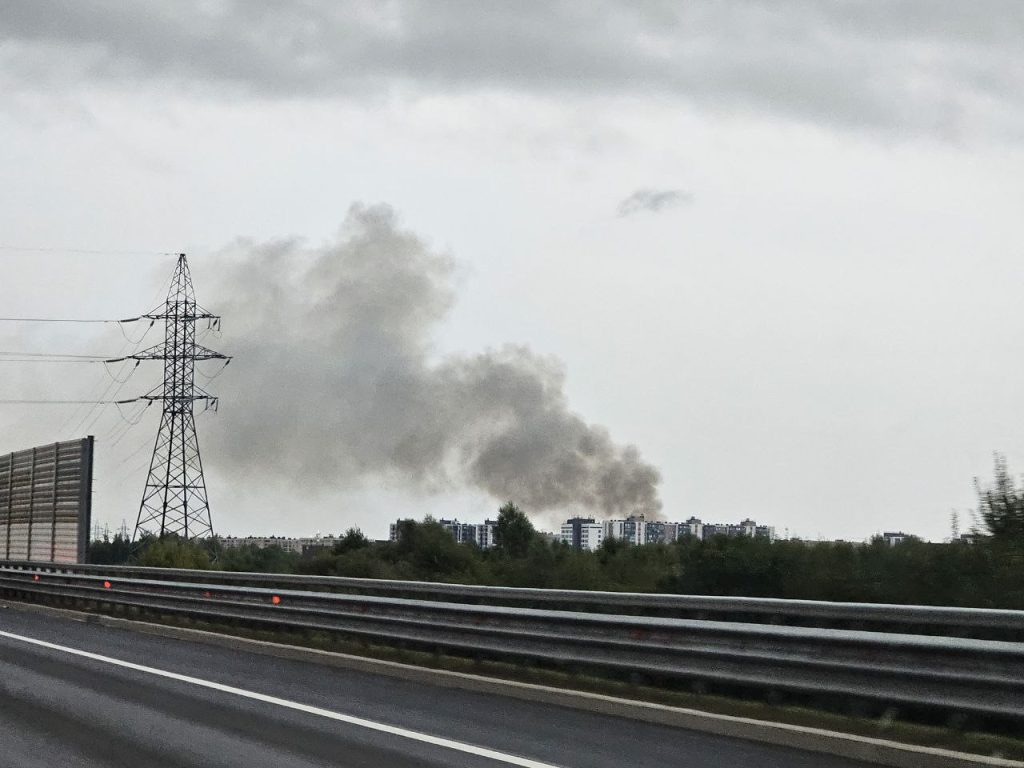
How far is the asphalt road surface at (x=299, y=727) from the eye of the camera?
855 cm

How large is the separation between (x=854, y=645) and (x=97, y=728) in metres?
5.87

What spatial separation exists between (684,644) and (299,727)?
3360 millimetres

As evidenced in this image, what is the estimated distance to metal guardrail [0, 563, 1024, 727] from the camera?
28.2ft

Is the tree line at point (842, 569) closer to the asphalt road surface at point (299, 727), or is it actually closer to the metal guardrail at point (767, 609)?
the metal guardrail at point (767, 609)

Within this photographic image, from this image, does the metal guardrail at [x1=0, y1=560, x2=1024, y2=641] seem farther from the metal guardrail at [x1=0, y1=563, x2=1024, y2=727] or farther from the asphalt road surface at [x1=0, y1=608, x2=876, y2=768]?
the asphalt road surface at [x1=0, y1=608, x2=876, y2=768]

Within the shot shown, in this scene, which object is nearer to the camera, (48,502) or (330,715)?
(330,715)

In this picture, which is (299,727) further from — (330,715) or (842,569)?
Answer: (842,569)

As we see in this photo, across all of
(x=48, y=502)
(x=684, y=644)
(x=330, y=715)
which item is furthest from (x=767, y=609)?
(x=48, y=502)

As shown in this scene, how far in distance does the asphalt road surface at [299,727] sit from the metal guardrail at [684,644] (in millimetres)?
918

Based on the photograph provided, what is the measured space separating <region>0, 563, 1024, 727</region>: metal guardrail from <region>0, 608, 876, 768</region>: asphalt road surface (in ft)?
3.01

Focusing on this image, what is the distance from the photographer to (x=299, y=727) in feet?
32.6

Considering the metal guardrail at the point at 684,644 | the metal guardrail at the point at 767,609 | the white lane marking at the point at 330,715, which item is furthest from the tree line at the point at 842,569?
the white lane marking at the point at 330,715

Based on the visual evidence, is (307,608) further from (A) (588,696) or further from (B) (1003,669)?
(B) (1003,669)

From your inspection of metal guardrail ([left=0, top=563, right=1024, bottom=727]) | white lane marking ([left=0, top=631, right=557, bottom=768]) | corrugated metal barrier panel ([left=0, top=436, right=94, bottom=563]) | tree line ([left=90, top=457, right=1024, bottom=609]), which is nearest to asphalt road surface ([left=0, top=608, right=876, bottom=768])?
white lane marking ([left=0, top=631, right=557, bottom=768])
